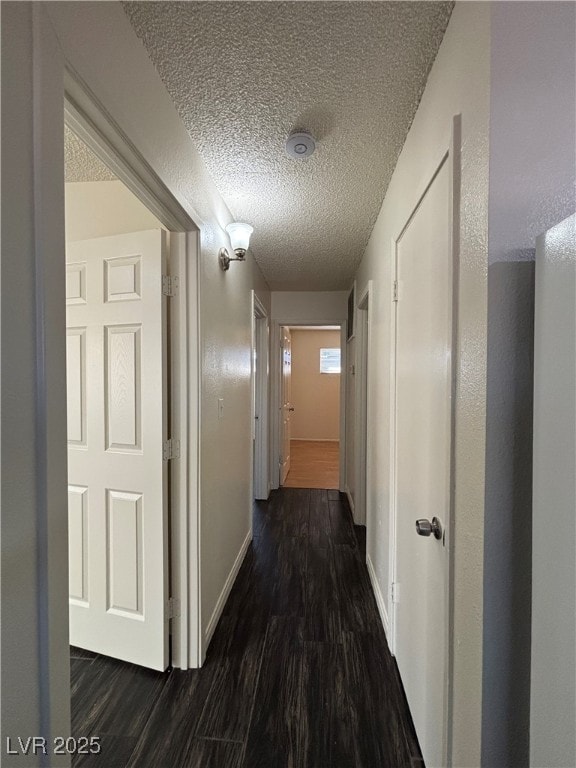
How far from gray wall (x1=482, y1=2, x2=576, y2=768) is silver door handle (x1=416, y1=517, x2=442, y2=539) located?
0.26 m

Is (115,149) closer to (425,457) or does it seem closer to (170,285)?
(170,285)

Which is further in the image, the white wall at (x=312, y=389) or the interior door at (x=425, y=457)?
the white wall at (x=312, y=389)

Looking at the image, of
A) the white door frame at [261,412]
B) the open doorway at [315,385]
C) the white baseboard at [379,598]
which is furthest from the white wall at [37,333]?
the open doorway at [315,385]

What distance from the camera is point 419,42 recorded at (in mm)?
996

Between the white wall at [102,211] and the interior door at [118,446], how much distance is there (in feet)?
0.48

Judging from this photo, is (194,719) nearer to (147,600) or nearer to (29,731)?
(147,600)

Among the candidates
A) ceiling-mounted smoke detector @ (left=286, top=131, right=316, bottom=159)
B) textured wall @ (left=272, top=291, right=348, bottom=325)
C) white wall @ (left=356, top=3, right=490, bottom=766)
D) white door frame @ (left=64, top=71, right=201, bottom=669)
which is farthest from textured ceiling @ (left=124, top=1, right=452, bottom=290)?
textured wall @ (left=272, top=291, right=348, bottom=325)

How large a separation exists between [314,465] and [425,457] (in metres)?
4.33

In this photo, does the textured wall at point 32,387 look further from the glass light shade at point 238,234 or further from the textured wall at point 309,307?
the textured wall at point 309,307

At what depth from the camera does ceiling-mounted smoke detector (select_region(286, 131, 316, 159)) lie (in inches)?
54.1

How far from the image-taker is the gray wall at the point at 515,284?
2.36 feet

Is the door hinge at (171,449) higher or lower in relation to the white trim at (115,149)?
lower

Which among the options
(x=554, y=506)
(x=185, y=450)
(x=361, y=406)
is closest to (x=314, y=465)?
(x=361, y=406)

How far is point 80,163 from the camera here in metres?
1.52
